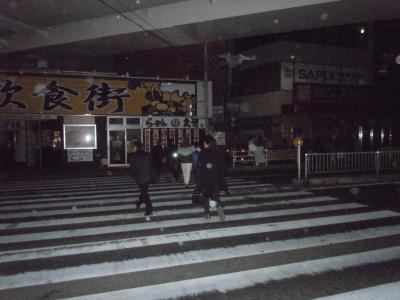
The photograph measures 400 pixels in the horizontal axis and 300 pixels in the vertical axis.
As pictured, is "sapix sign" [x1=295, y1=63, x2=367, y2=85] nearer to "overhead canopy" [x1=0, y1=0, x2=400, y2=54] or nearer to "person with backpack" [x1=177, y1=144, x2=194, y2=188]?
"overhead canopy" [x1=0, y1=0, x2=400, y2=54]

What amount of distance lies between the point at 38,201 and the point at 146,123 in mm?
12106

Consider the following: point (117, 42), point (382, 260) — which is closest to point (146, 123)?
point (117, 42)

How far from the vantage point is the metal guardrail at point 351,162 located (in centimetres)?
1490

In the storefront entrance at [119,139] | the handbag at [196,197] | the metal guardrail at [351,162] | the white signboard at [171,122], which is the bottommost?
the handbag at [196,197]

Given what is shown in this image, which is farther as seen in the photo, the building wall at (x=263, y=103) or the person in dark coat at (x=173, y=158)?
the building wall at (x=263, y=103)

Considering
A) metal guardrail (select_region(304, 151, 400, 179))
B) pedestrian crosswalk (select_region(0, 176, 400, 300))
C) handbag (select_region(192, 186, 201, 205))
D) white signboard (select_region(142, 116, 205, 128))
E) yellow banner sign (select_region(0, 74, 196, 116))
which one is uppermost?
yellow banner sign (select_region(0, 74, 196, 116))

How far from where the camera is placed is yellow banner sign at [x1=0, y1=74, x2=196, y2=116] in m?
19.9

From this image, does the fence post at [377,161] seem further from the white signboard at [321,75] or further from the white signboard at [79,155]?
the white signboard at [79,155]

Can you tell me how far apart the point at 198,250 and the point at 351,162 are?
38.0ft

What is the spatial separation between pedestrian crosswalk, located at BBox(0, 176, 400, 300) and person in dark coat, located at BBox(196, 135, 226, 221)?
20.0 inches

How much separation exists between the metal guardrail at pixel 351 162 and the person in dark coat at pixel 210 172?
7495 millimetres

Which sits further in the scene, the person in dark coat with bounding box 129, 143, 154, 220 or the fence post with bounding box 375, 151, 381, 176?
the fence post with bounding box 375, 151, 381, 176

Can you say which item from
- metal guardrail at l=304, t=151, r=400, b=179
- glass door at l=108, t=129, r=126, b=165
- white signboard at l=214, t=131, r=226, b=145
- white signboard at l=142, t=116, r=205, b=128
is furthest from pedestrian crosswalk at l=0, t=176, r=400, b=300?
white signboard at l=214, t=131, r=226, b=145

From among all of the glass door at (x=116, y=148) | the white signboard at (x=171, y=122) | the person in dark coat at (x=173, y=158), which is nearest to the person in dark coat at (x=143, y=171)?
the person in dark coat at (x=173, y=158)
